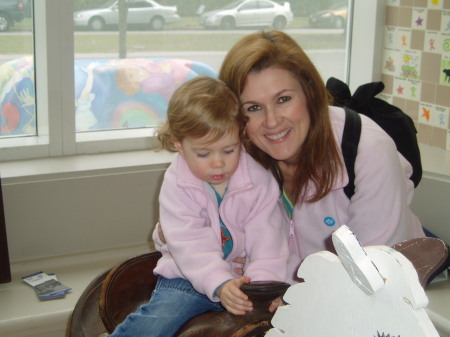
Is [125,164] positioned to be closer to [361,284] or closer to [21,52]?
[21,52]

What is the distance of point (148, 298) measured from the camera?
184cm

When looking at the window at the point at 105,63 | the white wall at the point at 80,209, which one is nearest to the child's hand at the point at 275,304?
the white wall at the point at 80,209

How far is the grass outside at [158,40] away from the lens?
8.99 ft

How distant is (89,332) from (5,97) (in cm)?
142

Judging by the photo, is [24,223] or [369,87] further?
[24,223]

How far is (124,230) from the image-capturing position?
9.25 ft

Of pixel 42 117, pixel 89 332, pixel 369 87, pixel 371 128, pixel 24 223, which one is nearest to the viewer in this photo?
pixel 89 332

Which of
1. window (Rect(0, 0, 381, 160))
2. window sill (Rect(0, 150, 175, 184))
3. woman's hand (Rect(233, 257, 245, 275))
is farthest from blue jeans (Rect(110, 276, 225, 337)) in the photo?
window (Rect(0, 0, 381, 160))

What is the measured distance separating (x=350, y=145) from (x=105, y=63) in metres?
1.47

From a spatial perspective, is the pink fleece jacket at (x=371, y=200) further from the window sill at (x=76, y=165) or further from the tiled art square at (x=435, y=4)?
the tiled art square at (x=435, y=4)

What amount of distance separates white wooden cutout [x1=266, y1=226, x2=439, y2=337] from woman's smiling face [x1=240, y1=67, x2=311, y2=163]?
2.72 feet

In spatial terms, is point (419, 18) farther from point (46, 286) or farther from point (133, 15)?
point (46, 286)

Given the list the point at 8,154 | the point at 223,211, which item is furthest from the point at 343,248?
the point at 8,154

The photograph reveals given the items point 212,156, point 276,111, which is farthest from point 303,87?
point 212,156
